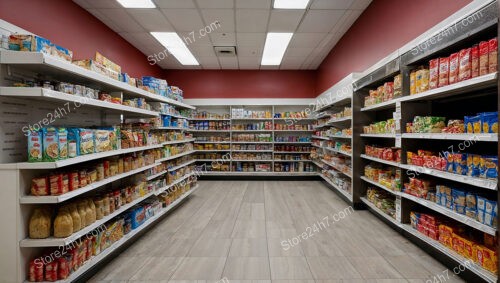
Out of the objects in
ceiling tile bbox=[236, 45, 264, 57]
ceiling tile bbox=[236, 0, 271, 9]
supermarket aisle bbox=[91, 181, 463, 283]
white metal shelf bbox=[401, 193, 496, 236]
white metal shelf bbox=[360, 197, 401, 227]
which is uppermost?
ceiling tile bbox=[236, 45, 264, 57]

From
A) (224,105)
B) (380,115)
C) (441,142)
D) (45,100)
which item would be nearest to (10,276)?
(45,100)

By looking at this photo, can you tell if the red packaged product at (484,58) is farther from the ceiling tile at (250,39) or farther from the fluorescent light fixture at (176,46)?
the fluorescent light fixture at (176,46)

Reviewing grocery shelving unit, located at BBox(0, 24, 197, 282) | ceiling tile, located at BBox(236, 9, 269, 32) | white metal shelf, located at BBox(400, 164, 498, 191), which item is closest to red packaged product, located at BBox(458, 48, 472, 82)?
white metal shelf, located at BBox(400, 164, 498, 191)

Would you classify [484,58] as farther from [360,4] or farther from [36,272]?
[36,272]

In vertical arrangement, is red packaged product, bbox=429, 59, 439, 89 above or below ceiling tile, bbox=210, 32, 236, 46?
below

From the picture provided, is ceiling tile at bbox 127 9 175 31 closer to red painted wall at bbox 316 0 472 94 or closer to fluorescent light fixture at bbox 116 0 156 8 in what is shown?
fluorescent light fixture at bbox 116 0 156 8

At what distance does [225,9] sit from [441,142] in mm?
4155

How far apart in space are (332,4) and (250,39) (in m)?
2.20

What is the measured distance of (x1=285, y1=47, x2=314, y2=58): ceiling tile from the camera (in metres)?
6.76

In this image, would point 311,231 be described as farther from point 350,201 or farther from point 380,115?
point 380,115

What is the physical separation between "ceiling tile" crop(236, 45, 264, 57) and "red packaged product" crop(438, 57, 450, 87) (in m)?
4.59

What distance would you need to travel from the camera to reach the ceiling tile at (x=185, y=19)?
467 centimetres

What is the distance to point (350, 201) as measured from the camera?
5.04 meters

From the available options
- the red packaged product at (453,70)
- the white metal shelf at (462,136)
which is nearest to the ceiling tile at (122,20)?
the red packaged product at (453,70)
